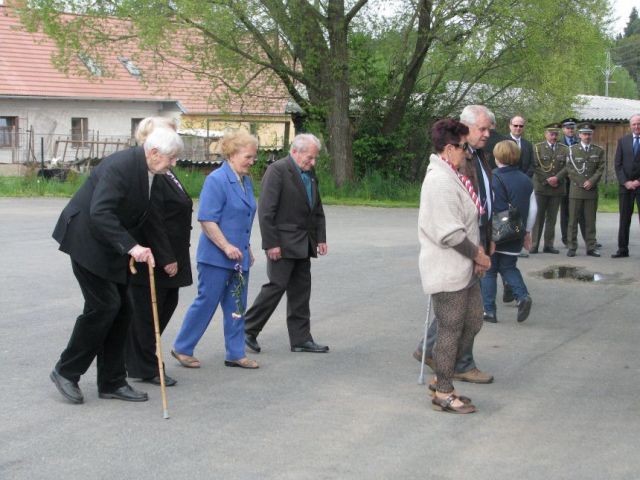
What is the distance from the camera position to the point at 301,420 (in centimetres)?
627

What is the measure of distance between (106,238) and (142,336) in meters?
1.16

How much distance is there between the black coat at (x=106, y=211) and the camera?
20.5ft

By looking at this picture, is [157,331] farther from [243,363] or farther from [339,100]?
[339,100]

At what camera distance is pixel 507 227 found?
30.8 ft

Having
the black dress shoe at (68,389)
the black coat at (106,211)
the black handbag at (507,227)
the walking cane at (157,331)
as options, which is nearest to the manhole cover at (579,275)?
the black handbag at (507,227)

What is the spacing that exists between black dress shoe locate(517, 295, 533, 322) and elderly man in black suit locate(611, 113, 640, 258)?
5.82 meters

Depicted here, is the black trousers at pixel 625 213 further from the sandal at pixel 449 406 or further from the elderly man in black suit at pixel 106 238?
the elderly man in black suit at pixel 106 238

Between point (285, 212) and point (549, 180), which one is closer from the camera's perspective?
point (285, 212)

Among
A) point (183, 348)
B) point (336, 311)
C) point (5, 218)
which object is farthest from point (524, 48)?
point (183, 348)

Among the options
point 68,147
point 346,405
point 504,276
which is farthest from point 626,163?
point 68,147

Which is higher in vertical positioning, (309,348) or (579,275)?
(579,275)

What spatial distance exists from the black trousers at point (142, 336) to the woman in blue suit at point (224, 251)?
19.6 inches

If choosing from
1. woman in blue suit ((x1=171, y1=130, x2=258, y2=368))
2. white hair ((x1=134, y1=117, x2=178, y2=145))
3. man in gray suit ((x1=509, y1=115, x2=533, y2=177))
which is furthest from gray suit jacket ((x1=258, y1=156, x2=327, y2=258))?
man in gray suit ((x1=509, y1=115, x2=533, y2=177))

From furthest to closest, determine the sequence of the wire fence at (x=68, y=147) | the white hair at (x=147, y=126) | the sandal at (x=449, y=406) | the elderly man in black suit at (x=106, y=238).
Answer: the wire fence at (x=68, y=147), the white hair at (x=147, y=126), the sandal at (x=449, y=406), the elderly man in black suit at (x=106, y=238)
